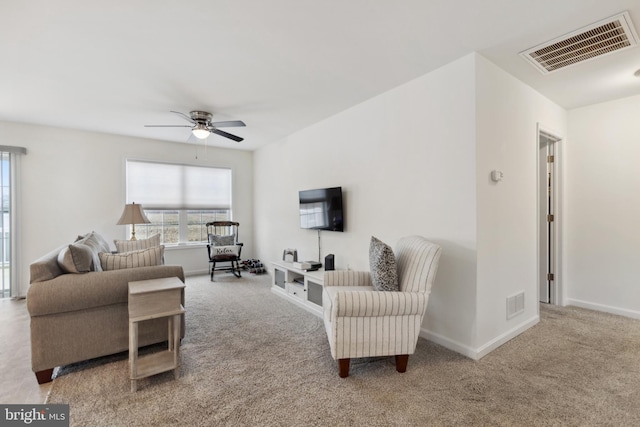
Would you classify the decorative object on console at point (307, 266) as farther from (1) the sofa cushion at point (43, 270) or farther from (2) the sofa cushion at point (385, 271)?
(1) the sofa cushion at point (43, 270)

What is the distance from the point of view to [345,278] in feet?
9.11

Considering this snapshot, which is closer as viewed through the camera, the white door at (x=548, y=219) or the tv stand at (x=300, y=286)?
the tv stand at (x=300, y=286)

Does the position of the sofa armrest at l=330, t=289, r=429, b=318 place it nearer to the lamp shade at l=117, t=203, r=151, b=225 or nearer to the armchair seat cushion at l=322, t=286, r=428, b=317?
the armchair seat cushion at l=322, t=286, r=428, b=317

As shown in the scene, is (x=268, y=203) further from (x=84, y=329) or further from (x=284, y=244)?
(x=84, y=329)

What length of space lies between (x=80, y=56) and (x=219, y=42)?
1244 millimetres

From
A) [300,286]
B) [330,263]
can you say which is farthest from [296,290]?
[330,263]

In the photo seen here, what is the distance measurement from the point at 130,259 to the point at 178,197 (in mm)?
3263

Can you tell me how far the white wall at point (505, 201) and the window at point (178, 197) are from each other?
194 inches

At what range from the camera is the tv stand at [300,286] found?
3527 mm

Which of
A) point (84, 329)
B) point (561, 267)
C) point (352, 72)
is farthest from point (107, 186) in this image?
point (561, 267)

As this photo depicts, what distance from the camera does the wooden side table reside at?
2057 millimetres

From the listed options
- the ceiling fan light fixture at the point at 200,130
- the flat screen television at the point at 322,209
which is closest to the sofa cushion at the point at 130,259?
the ceiling fan light fixture at the point at 200,130

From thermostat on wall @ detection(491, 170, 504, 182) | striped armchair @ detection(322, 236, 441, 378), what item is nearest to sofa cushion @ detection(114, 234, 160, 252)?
striped armchair @ detection(322, 236, 441, 378)

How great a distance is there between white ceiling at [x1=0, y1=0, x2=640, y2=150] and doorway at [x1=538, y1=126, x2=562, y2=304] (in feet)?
2.04
